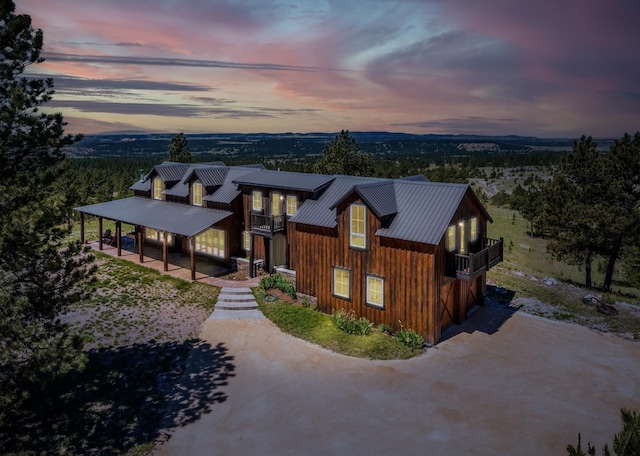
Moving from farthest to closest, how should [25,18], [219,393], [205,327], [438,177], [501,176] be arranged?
[501,176], [438,177], [205,327], [219,393], [25,18]

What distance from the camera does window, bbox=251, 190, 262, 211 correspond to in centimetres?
2550

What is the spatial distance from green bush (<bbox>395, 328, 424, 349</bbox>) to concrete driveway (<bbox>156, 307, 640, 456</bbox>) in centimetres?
49

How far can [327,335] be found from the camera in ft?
58.4

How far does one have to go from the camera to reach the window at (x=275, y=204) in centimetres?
2462

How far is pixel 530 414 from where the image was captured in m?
12.7

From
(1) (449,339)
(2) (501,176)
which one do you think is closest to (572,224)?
(1) (449,339)

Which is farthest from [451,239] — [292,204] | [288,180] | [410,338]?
[288,180]

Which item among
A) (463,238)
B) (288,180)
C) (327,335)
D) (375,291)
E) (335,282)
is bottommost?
(327,335)

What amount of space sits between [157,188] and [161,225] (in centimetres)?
610

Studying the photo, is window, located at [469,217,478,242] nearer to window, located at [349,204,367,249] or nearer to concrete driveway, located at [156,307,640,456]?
concrete driveway, located at [156,307,640,456]

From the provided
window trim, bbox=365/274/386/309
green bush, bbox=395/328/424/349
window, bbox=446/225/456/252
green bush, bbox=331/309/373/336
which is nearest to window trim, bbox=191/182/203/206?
green bush, bbox=331/309/373/336

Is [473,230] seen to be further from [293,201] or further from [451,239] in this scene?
[293,201]

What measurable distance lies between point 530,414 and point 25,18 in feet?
56.0

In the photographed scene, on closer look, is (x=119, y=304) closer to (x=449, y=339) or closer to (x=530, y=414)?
(x=449, y=339)
